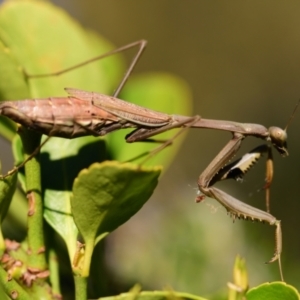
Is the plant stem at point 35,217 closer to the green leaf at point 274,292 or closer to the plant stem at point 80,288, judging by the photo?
the plant stem at point 80,288

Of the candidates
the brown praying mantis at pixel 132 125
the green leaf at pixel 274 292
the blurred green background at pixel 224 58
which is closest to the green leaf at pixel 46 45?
the brown praying mantis at pixel 132 125

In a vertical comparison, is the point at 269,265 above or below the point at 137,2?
below

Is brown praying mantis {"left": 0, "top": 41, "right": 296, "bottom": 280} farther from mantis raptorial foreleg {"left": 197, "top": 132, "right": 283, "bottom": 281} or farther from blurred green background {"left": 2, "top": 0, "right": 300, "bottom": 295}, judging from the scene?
blurred green background {"left": 2, "top": 0, "right": 300, "bottom": 295}

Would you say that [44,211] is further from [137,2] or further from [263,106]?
[137,2]

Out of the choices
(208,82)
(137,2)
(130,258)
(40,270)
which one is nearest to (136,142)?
(130,258)

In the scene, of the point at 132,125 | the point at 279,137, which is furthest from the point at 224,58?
the point at 132,125

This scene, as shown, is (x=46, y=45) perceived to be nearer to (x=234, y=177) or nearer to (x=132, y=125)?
(x=132, y=125)
